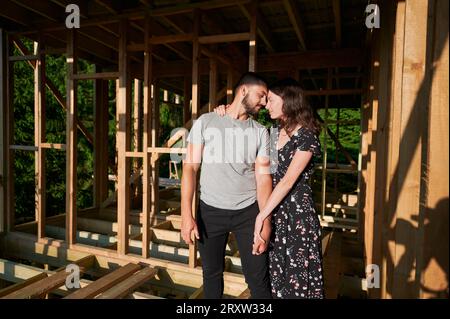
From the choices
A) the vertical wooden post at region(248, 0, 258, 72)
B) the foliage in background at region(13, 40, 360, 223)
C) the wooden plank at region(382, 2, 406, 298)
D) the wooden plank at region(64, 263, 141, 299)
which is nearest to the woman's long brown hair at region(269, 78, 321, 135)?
the wooden plank at region(382, 2, 406, 298)

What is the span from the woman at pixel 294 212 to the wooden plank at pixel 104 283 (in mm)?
2053

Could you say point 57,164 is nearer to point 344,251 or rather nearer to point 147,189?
point 147,189

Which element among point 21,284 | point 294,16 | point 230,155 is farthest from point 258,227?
point 294,16

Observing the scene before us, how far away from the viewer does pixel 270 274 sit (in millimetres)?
2355

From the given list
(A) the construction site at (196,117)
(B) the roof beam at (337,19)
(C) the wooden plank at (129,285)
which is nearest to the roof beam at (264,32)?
(A) the construction site at (196,117)

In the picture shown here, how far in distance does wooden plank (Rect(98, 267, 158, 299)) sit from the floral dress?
72.6 inches

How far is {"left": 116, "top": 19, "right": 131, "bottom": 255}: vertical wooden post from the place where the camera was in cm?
407

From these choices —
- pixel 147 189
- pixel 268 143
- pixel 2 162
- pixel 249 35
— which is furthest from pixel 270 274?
pixel 2 162

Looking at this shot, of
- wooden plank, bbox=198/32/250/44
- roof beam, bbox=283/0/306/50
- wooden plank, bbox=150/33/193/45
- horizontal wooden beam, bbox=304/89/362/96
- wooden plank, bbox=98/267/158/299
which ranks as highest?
roof beam, bbox=283/0/306/50

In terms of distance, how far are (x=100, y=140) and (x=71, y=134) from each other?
8.68 feet

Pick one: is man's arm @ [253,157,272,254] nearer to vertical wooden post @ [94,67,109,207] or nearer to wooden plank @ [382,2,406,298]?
wooden plank @ [382,2,406,298]

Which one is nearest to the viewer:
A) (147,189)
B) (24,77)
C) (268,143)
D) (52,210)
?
(268,143)
